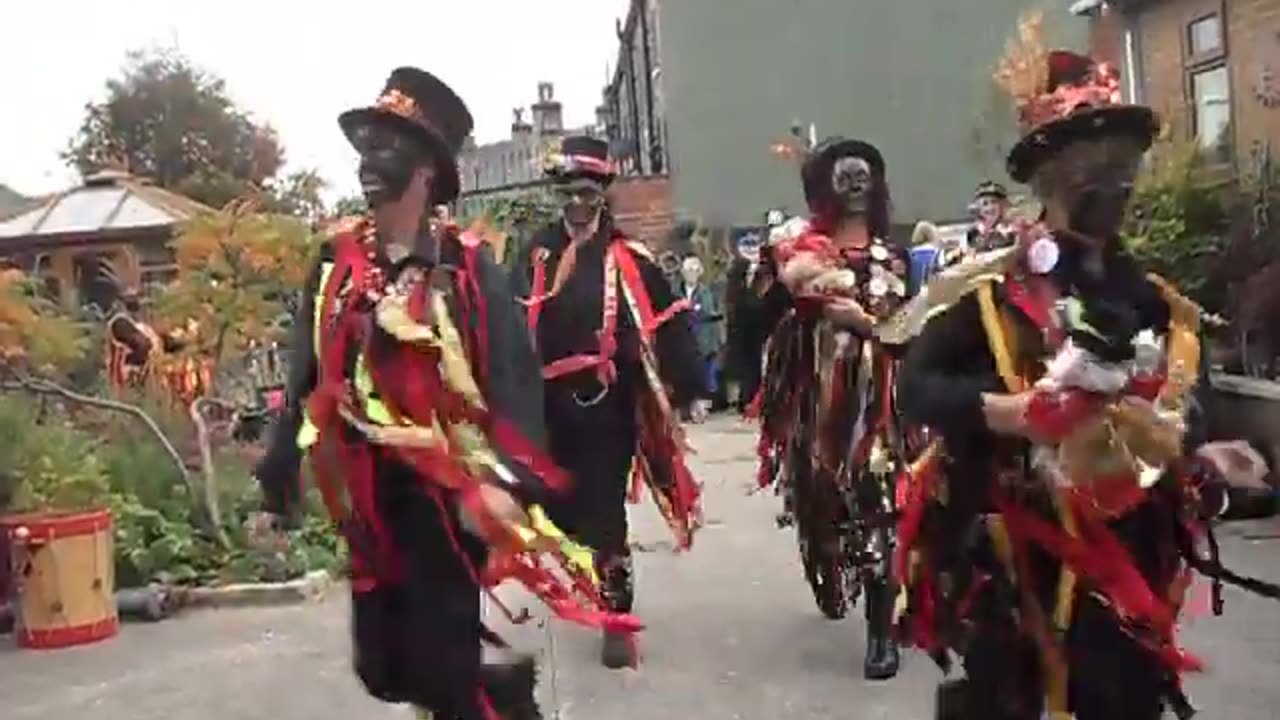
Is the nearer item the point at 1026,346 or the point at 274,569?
the point at 1026,346

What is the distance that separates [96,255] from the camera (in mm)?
18750

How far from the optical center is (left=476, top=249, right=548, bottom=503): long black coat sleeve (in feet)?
16.4

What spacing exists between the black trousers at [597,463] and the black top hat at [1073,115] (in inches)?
152

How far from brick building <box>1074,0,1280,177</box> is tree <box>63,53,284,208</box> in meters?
28.4

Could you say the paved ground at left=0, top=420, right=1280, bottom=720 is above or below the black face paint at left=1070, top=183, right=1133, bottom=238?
below

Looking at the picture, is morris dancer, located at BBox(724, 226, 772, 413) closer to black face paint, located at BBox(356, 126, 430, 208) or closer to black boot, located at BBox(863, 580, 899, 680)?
black boot, located at BBox(863, 580, 899, 680)

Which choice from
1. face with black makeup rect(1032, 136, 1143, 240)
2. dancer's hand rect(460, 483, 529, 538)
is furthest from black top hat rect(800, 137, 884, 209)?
face with black makeup rect(1032, 136, 1143, 240)

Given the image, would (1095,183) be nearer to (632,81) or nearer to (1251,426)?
(1251,426)

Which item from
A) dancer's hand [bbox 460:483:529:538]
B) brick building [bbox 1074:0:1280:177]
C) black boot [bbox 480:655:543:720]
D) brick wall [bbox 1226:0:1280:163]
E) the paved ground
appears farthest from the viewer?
brick building [bbox 1074:0:1280:177]

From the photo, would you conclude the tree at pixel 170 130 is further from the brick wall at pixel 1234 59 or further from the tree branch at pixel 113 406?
the tree branch at pixel 113 406

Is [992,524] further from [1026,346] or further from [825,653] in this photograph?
[825,653]

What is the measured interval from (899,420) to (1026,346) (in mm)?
3158

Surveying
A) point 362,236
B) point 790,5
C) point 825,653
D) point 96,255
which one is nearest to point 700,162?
point 790,5

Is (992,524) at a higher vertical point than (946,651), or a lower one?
higher
